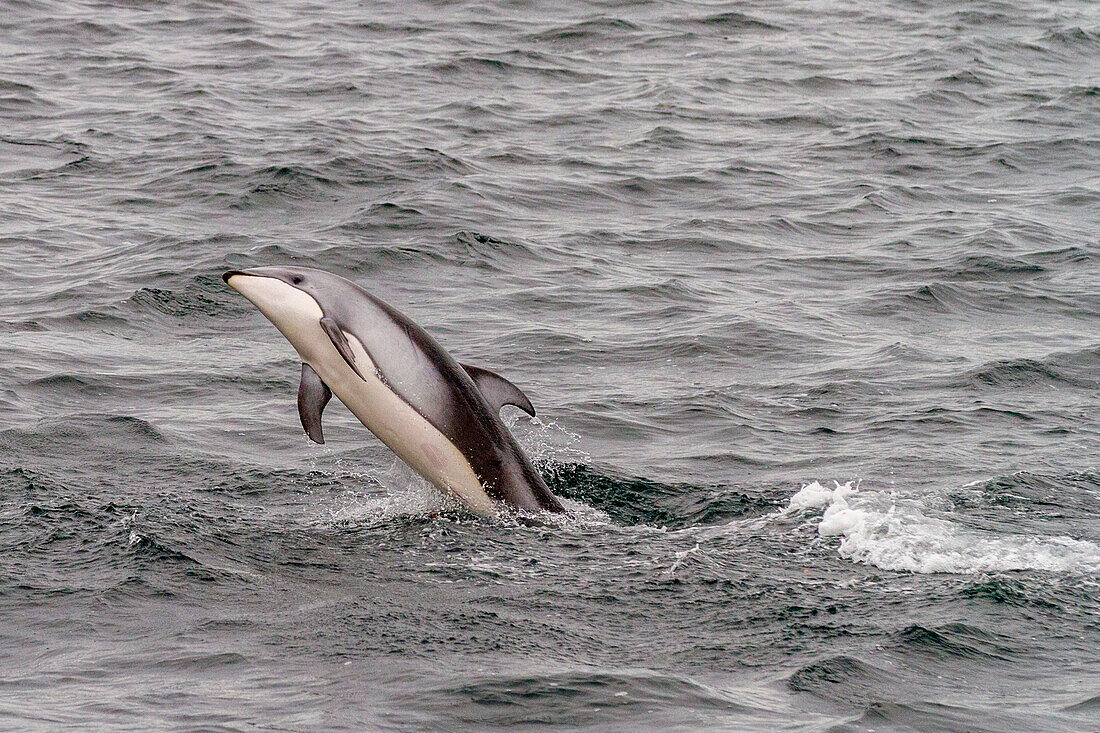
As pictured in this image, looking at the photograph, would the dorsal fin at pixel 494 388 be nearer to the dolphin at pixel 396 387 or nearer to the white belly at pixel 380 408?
the dolphin at pixel 396 387

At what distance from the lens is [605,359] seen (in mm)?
13969

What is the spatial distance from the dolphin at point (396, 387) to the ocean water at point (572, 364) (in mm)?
324

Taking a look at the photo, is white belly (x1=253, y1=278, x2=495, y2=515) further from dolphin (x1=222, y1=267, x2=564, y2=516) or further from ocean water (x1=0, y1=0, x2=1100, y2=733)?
ocean water (x1=0, y1=0, x2=1100, y2=733)

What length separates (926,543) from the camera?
9227 millimetres

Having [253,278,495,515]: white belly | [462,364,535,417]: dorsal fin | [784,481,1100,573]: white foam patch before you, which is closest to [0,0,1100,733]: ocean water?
[784,481,1100,573]: white foam patch

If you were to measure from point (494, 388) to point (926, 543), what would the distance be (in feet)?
9.54

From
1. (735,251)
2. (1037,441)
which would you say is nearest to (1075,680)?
(1037,441)

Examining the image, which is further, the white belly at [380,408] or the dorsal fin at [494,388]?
the dorsal fin at [494,388]

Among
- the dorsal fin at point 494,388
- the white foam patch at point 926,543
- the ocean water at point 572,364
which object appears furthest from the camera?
the dorsal fin at point 494,388

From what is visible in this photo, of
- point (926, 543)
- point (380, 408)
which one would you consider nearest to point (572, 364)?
point (380, 408)

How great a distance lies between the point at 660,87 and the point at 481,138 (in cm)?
409

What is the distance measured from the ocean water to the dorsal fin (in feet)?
2.52

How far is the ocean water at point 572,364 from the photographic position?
7523mm

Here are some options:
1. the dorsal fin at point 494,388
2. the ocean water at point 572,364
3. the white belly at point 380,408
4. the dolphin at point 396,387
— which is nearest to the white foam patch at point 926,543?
the ocean water at point 572,364
